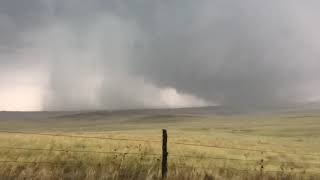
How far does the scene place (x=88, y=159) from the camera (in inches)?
930

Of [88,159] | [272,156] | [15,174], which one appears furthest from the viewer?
[272,156]

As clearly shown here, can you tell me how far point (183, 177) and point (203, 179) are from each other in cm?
140

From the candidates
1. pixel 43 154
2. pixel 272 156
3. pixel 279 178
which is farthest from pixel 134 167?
pixel 272 156

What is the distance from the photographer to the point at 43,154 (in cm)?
2517

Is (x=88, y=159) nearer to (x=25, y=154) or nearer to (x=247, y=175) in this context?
(x=25, y=154)

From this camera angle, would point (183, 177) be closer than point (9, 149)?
Yes

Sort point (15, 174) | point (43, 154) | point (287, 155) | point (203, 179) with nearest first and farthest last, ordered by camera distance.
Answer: point (15, 174)
point (203, 179)
point (43, 154)
point (287, 155)

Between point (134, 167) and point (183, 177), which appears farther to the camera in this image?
point (134, 167)

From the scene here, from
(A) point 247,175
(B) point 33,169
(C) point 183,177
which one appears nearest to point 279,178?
(A) point 247,175

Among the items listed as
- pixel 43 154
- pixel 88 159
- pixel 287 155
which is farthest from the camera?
pixel 287 155

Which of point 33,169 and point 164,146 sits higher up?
point 164,146

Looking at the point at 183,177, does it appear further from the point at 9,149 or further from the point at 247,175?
the point at 9,149

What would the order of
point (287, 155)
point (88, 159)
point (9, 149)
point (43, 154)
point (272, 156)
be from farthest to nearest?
point (287, 155)
point (272, 156)
point (9, 149)
point (43, 154)
point (88, 159)

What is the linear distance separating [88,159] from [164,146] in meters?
8.87
